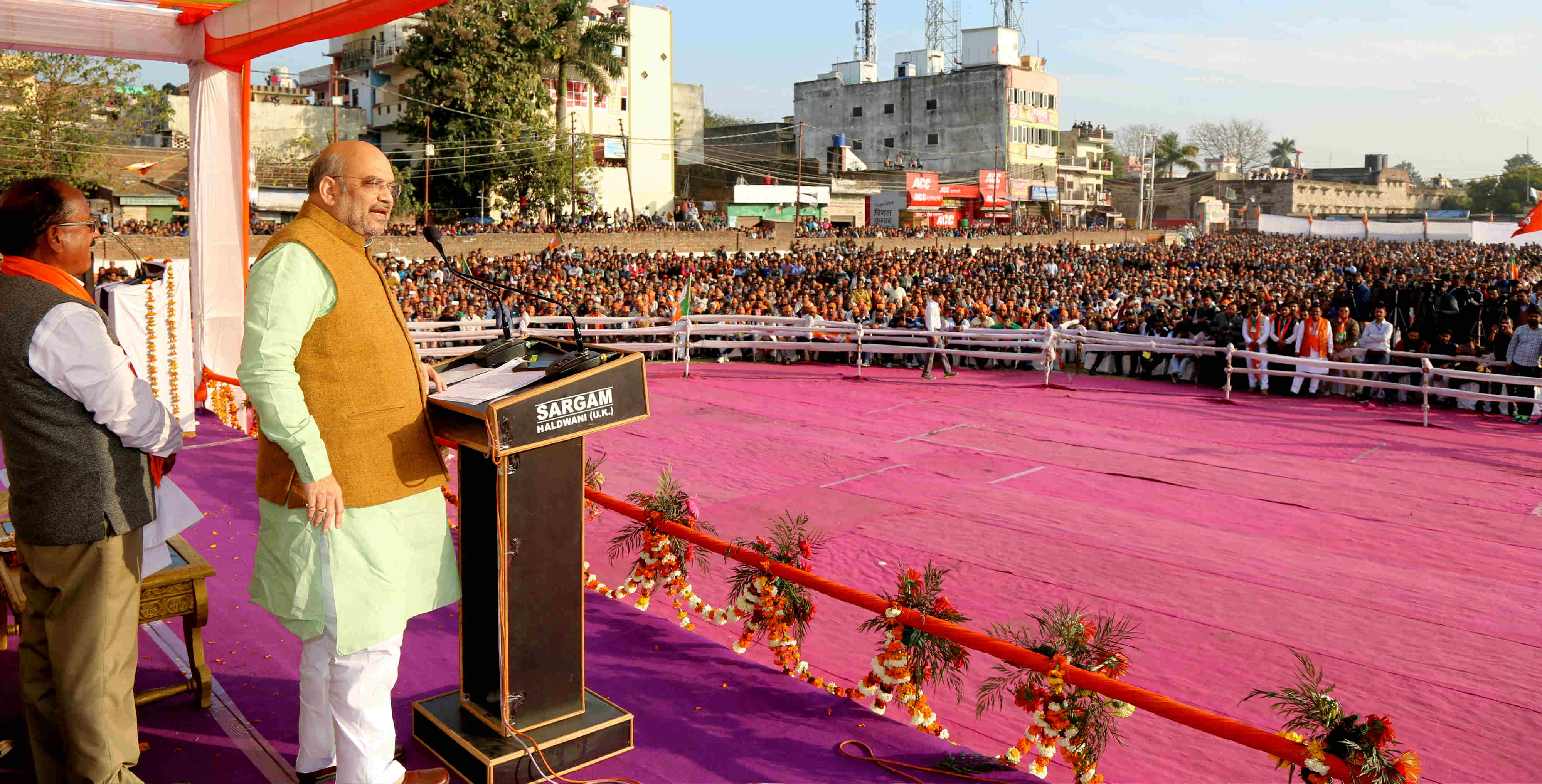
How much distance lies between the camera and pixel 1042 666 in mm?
3730

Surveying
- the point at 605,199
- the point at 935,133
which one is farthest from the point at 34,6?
the point at 935,133

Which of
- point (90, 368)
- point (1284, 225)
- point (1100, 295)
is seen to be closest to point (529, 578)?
point (90, 368)

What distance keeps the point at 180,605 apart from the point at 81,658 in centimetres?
103

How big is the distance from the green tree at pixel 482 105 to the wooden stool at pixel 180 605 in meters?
41.7

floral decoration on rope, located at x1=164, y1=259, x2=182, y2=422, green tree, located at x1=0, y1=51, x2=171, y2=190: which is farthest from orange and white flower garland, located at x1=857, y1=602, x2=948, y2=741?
green tree, located at x1=0, y1=51, x2=171, y2=190

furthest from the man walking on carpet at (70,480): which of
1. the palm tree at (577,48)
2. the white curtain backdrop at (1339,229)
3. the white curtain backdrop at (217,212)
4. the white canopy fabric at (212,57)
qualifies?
the white curtain backdrop at (1339,229)

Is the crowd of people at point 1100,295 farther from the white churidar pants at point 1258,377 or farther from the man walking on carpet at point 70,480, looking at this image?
the man walking on carpet at point 70,480

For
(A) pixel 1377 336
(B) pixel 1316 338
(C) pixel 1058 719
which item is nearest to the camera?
(C) pixel 1058 719

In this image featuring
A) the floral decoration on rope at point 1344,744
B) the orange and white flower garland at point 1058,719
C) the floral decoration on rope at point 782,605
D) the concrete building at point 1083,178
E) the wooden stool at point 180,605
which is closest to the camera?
the floral decoration on rope at point 1344,744

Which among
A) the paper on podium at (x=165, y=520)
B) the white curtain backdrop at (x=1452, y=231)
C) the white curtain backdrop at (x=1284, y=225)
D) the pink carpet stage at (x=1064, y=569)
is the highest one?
the white curtain backdrop at (x=1284, y=225)

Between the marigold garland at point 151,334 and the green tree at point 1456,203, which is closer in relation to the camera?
the marigold garland at point 151,334

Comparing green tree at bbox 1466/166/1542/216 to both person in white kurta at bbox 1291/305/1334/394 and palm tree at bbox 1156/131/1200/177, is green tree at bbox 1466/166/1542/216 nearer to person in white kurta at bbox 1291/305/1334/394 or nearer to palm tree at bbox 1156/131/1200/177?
palm tree at bbox 1156/131/1200/177

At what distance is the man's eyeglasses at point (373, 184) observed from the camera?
3135 mm

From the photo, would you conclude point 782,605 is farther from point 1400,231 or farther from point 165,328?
point 1400,231
